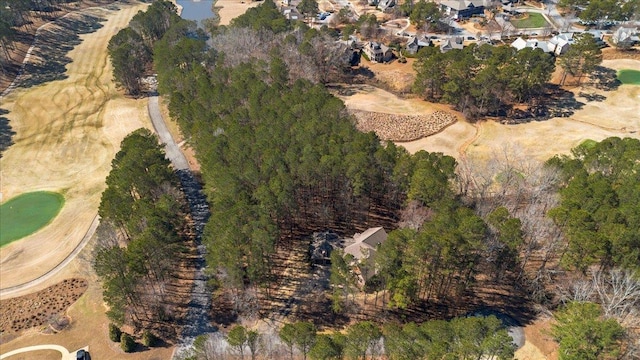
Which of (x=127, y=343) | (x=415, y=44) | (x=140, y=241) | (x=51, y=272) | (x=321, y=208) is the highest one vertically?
(x=415, y=44)

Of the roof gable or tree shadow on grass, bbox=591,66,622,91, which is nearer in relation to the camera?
the roof gable

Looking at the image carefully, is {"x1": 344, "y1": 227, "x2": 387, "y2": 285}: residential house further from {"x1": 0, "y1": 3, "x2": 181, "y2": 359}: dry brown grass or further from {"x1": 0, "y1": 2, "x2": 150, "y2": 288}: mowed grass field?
{"x1": 0, "y1": 2, "x2": 150, "y2": 288}: mowed grass field

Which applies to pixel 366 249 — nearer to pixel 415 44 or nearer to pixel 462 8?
pixel 415 44

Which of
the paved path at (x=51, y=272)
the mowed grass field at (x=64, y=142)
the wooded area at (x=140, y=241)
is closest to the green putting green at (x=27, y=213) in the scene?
the mowed grass field at (x=64, y=142)

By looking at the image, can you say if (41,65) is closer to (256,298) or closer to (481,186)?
(256,298)

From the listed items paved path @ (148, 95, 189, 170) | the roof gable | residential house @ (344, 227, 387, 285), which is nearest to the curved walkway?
residential house @ (344, 227, 387, 285)

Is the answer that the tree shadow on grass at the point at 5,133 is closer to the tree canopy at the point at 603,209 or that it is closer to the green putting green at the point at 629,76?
the tree canopy at the point at 603,209

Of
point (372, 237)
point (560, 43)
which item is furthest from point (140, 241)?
point (560, 43)
